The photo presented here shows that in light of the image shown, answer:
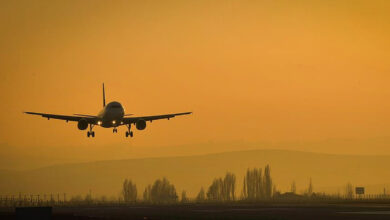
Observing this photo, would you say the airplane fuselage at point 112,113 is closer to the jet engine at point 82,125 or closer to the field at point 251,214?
the jet engine at point 82,125

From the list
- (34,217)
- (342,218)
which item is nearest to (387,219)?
(342,218)

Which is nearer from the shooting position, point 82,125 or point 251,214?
point 251,214

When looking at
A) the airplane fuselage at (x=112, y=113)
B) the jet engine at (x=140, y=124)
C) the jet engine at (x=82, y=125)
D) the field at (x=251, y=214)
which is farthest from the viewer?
the jet engine at (x=140, y=124)

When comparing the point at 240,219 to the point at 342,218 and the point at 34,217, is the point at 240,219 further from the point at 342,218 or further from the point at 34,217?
the point at 34,217

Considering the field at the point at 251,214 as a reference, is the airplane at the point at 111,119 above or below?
above

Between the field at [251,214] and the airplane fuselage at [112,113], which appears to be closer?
the field at [251,214]

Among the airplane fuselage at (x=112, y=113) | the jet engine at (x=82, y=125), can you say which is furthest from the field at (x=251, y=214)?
the airplane fuselage at (x=112, y=113)

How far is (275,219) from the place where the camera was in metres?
95.5

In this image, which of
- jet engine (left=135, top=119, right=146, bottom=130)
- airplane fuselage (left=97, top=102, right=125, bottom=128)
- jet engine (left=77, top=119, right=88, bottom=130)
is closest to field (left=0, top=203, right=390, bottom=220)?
jet engine (left=135, top=119, right=146, bottom=130)

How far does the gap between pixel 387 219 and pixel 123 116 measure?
51.3 metres

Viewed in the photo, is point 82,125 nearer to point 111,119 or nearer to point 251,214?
point 111,119

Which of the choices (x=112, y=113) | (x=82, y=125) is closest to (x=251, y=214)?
(x=112, y=113)

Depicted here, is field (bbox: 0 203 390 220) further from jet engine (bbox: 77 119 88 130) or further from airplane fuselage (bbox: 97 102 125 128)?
airplane fuselage (bbox: 97 102 125 128)

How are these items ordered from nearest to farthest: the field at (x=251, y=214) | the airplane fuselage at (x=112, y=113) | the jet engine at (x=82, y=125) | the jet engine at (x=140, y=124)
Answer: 1. the field at (x=251, y=214)
2. the airplane fuselage at (x=112, y=113)
3. the jet engine at (x=82, y=125)
4. the jet engine at (x=140, y=124)
